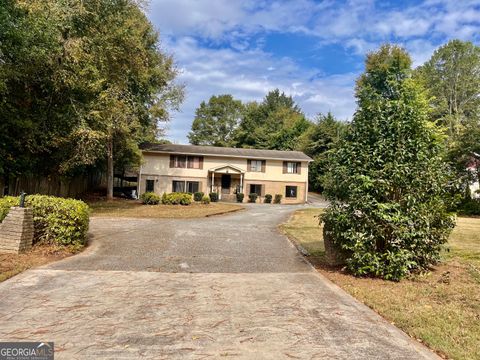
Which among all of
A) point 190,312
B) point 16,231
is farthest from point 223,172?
point 190,312

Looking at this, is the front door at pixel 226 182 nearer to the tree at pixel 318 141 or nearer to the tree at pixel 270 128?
the tree at pixel 318 141

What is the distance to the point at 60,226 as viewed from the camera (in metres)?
9.08

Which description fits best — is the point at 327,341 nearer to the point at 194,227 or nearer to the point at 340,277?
the point at 340,277

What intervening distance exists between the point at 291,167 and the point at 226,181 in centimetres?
692

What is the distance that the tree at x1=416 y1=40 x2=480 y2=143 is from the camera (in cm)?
4766

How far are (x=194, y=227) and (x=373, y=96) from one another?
900cm

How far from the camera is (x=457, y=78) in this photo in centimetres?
4844

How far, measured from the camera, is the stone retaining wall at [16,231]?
8.41 m

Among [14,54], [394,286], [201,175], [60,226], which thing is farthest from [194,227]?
[201,175]

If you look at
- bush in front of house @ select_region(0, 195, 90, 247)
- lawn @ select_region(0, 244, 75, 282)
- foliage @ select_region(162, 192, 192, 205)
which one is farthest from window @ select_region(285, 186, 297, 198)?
lawn @ select_region(0, 244, 75, 282)

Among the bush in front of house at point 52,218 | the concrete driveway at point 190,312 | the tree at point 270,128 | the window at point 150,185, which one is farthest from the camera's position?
the tree at point 270,128

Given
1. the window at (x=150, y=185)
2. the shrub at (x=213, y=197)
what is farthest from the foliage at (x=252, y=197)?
the window at (x=150, y=185)

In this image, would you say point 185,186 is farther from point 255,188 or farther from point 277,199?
point 277,199

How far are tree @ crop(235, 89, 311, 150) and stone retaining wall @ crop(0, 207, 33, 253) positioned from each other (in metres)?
47.8
